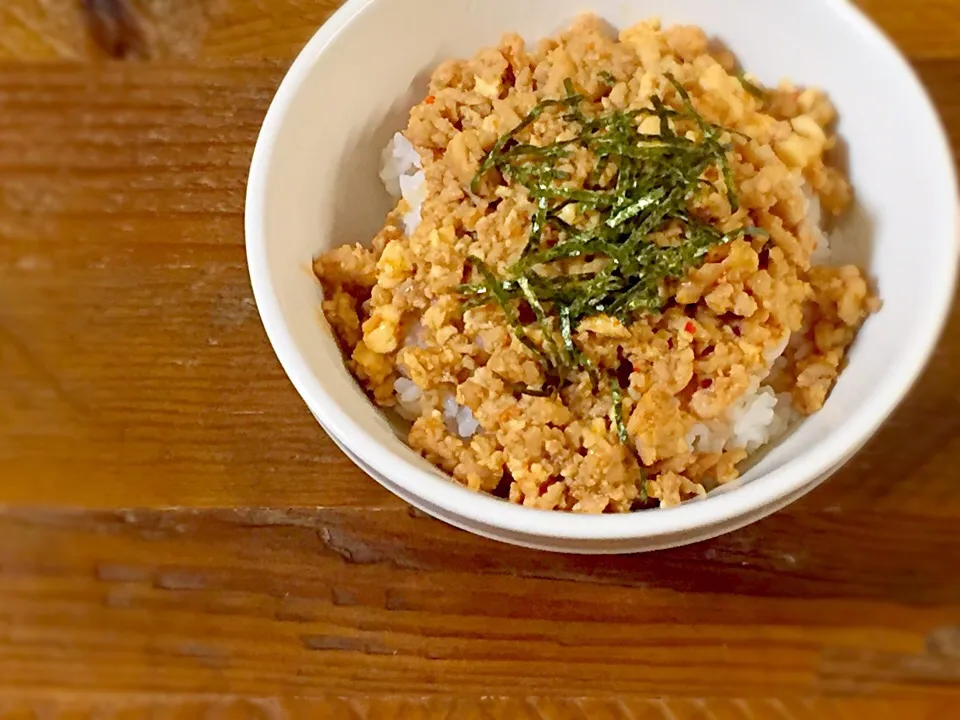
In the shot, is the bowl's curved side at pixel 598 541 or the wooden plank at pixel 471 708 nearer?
the bowl's curved side at pixel 598 541

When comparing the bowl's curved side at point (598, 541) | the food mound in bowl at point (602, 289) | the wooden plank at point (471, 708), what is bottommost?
the wooden plank at point (471, 708)

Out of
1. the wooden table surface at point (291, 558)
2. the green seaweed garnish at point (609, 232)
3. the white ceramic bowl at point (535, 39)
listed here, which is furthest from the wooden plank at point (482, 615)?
the green seaweed garnish at point (609, 232)

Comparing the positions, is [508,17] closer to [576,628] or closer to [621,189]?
[621,189]

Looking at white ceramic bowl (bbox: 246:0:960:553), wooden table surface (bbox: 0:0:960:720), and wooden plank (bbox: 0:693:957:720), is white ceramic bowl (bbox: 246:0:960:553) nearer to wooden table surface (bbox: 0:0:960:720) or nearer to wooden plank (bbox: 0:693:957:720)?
wooden table surface (bbox: 0:0:960:720)

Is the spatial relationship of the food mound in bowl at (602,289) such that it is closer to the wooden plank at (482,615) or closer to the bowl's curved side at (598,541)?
the bowl's curved side at (598,541)

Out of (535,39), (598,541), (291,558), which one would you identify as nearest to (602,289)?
(598,541)

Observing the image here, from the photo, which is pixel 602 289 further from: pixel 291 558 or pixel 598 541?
pixel 291 558
